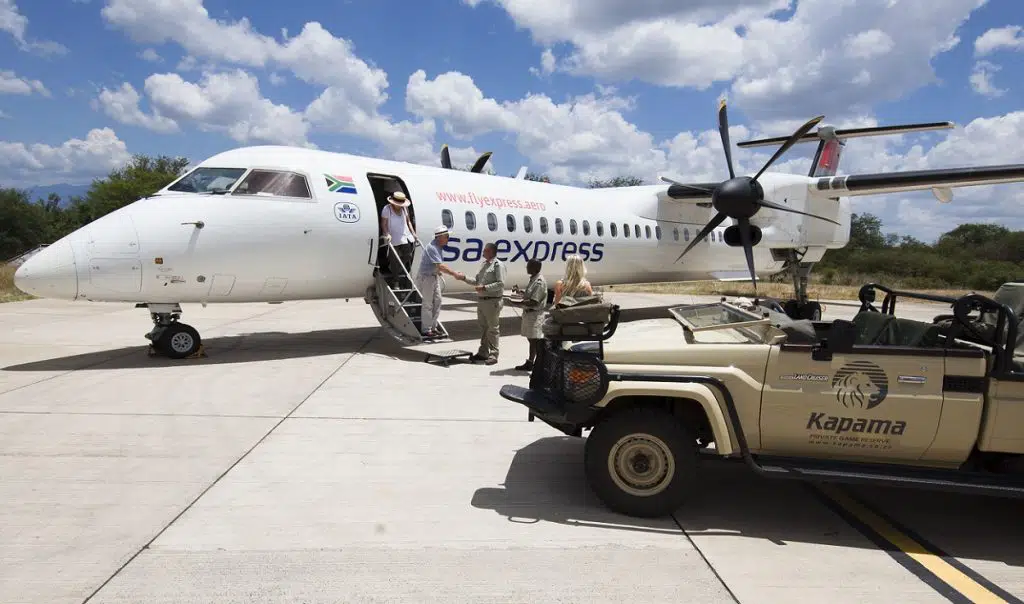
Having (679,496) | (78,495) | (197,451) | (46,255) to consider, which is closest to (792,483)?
(679,496)

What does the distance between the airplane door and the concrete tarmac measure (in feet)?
1.96

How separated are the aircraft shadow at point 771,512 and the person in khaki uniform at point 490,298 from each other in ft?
13.8

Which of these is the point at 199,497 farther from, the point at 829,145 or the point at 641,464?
the point at 829,145

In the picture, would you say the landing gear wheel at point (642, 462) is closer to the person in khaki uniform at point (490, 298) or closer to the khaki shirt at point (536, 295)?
the khaki shirt at point (536, 295)

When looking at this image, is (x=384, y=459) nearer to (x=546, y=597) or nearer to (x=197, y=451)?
(x=197, y=451)

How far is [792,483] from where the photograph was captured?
16.7 ft

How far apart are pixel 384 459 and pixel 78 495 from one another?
2128 mm

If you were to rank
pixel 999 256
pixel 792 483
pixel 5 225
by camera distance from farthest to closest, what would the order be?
1. pixel 999 256
2. pixel 5 225
3. pixel 792 483

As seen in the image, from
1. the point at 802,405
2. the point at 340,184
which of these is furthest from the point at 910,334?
the point at 340,184

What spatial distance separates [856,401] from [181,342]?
8.87 m

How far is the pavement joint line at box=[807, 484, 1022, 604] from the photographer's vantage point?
342cm

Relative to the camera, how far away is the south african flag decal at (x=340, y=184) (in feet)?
33.8

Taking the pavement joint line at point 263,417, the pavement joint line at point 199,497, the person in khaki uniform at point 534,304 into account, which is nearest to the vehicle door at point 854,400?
the pavement joint line at point 263,417

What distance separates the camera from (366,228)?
1055 centimetres
